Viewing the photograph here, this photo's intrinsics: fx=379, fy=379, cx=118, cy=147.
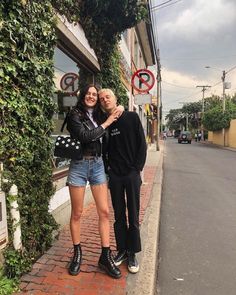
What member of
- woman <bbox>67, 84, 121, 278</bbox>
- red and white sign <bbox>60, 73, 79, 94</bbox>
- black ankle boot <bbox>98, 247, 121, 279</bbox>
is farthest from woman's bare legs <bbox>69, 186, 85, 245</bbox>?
red and white sign <bbox>60, 73, 79, 94</bbox>

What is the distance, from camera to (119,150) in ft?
12.9

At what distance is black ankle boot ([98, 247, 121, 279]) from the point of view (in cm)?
378

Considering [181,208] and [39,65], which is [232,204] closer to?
[181,208]

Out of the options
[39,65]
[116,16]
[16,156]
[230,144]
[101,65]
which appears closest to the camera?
[16,156]

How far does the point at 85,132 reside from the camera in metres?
3.66

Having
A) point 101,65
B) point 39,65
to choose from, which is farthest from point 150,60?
point 39,65

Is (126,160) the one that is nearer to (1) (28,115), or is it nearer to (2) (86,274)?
(1) (28,115)

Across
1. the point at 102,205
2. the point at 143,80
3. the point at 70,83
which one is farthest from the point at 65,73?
the point at 143,80

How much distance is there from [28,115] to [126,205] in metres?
1.42

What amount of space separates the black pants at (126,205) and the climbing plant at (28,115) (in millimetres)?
819

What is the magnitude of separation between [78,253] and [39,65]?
199 centimetres

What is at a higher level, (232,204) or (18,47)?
(18,47)

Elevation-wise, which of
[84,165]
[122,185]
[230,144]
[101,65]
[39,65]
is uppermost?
[101,65]

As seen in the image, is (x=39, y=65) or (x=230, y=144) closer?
(x=39, y=65)
